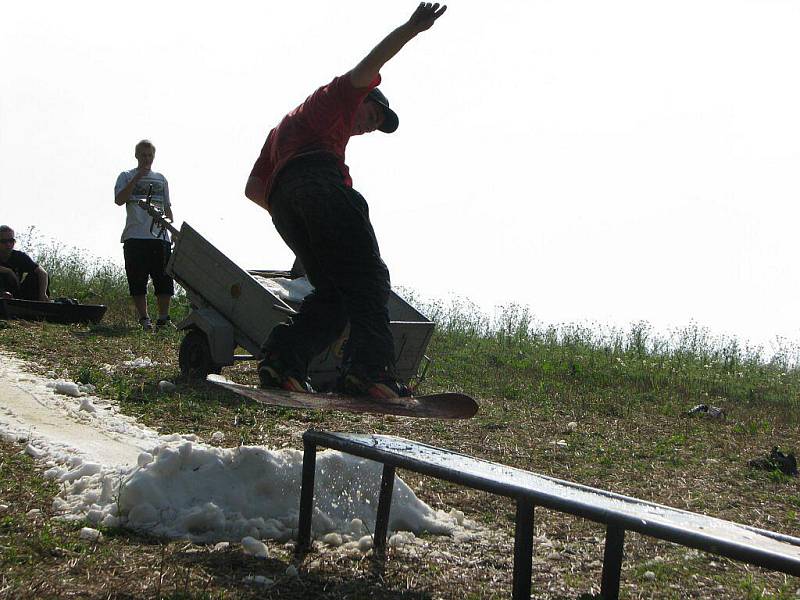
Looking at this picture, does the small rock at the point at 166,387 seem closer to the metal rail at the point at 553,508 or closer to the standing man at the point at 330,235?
the standing man at the point at 330,235

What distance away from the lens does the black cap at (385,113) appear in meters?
4.08

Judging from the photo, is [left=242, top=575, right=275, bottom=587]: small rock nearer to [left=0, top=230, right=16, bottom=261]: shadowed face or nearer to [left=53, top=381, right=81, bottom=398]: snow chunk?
[left=53, top=381, right=81, bottom=398]: snow chunk

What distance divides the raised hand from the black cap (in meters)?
0.55

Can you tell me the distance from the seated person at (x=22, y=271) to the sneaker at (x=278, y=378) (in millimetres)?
8048

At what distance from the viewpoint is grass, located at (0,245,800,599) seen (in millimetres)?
3188

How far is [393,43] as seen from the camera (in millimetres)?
3547

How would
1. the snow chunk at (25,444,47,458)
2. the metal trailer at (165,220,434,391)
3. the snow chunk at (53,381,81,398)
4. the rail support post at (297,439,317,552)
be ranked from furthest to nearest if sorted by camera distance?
the metal trailer at (165,220,434,391) < the snow chunk at (53,381,81,398) < the snow chunk at (25,444,47,458) < the rail support post at (297,439,317,552)

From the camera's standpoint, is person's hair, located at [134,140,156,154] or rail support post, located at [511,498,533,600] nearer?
rail support post, located at [511,498,533,600]

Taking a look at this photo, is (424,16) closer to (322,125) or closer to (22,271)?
(322,125)

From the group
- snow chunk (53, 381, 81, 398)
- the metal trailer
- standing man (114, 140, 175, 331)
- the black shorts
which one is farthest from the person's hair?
snow chunk (53, 381, 81, 398)

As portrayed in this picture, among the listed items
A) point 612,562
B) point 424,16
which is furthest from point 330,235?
point 612,562

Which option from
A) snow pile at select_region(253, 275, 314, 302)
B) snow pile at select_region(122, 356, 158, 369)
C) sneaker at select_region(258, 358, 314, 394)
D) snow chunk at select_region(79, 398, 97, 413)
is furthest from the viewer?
snow pile at select_region(122, 356, 158, 369)

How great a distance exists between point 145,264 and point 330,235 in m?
6.94

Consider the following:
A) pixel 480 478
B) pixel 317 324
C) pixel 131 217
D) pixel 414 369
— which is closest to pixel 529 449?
pixel 414 369
